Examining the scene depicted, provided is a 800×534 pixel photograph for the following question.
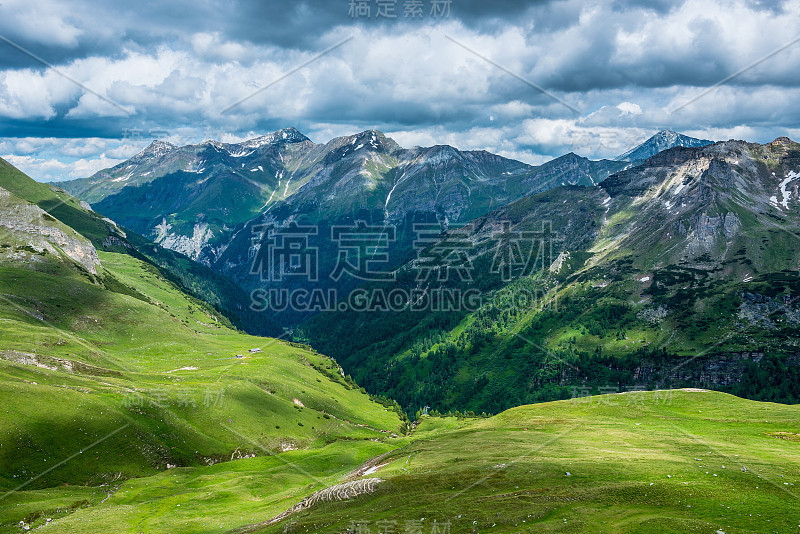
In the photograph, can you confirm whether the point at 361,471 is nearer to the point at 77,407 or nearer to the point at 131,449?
the point at 131,449

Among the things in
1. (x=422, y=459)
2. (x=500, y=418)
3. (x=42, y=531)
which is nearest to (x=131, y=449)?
(x=42, y=531)

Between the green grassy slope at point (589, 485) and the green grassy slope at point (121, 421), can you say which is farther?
the green grassy slope at point (121, 421)

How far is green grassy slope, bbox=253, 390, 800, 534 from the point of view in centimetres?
4434

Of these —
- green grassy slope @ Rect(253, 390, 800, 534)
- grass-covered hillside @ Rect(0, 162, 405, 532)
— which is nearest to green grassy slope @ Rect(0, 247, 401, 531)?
grass-covered hillside @ Rect(0, 162, 405, 532)

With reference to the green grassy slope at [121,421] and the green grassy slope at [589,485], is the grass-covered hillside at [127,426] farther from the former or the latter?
the green grassy slope at [589,485]

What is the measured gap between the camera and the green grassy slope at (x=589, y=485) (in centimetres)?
4434

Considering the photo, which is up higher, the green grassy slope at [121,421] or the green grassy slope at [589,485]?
the green grassy slope at [589,485]

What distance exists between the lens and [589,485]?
2092 inches

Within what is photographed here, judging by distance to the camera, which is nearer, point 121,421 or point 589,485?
point 589,485

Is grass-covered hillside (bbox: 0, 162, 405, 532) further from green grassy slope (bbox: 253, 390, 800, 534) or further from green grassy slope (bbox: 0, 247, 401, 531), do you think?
green grassy slope (bbox: 253, 390, 800, 534)

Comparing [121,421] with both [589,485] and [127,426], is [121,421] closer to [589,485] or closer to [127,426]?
[127,426]

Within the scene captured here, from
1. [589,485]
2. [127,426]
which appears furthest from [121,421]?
[589,485]

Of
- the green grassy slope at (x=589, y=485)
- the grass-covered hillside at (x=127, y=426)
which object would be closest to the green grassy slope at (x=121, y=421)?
the grass-covered hillside at (x=127, y=426)

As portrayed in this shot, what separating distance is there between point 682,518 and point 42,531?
79.6m
